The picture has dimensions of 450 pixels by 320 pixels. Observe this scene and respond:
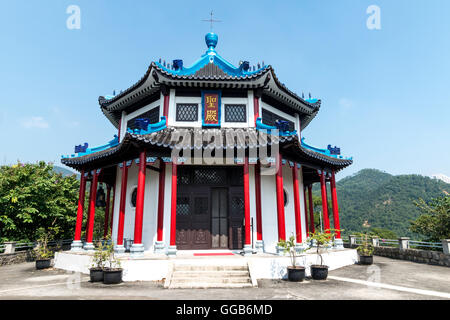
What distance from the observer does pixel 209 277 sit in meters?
8.48

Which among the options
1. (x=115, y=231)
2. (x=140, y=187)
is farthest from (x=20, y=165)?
(x=140, y=187)

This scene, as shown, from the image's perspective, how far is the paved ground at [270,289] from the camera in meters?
6.91

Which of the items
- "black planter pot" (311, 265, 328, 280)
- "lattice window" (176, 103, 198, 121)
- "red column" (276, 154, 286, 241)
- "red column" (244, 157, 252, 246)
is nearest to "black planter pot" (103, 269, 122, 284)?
"red column" (244, 157, 252, 246)

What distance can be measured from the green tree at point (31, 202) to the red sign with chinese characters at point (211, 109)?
11662 mm

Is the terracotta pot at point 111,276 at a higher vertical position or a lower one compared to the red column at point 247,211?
lower

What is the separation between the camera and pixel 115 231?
1359cm

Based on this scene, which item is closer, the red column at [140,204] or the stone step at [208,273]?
the stone step at [208,273]

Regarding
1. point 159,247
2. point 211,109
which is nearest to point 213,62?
point 211,109

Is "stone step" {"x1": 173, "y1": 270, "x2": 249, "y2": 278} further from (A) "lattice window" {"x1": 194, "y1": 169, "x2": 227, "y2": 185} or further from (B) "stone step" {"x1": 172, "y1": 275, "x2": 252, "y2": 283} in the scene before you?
(A) "lattice window" {"x1": 194, "y1": 169, "x2": 227, "y2": 185}

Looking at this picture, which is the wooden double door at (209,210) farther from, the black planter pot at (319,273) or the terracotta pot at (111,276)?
the black planter pot at (319,273)

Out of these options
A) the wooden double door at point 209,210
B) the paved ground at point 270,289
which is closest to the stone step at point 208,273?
the paved ground at point 270,289

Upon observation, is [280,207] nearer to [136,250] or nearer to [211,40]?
[136,250]
